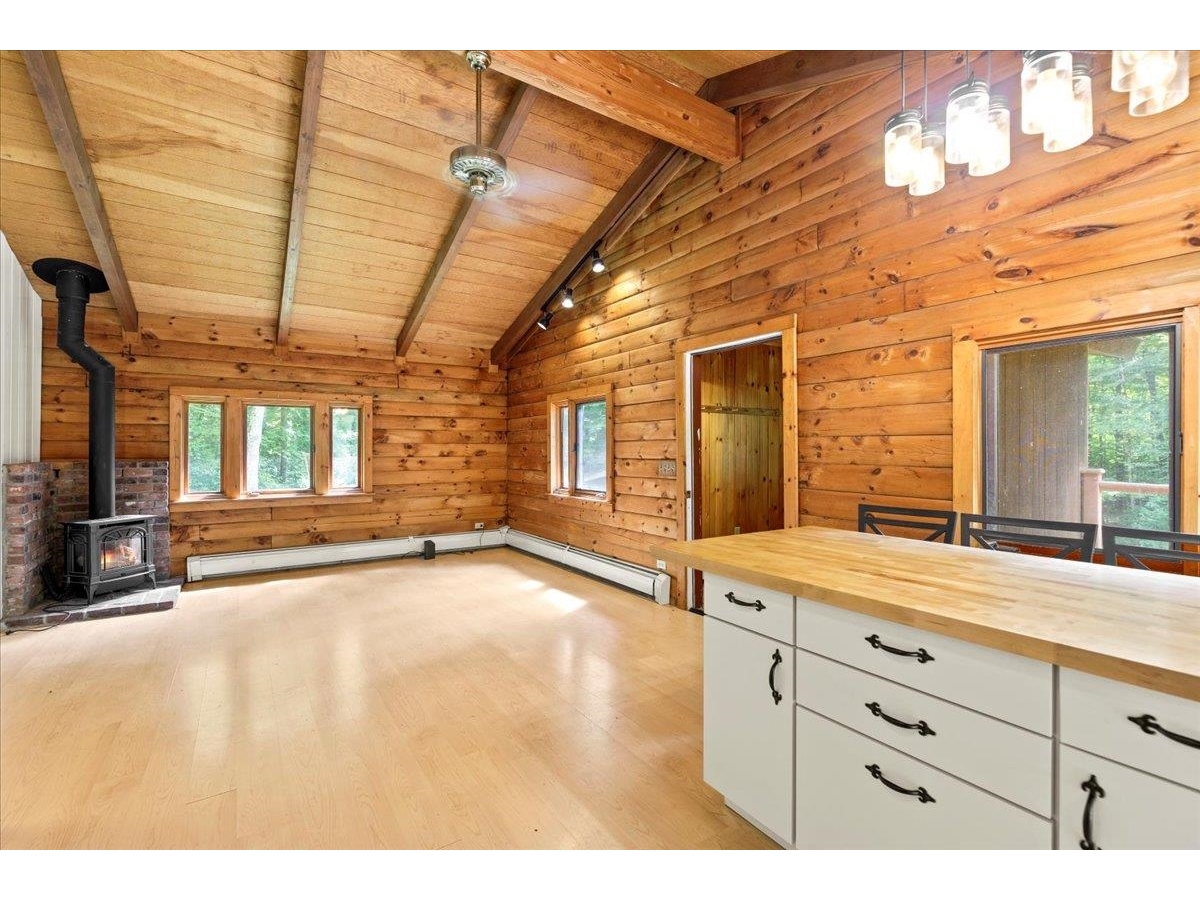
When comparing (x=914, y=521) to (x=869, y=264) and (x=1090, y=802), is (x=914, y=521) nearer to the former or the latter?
(x=869, y=264)

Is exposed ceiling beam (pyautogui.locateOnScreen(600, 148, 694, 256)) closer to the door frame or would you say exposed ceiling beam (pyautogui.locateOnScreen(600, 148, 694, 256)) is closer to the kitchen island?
the door frame

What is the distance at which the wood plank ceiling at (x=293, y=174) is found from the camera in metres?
3.01

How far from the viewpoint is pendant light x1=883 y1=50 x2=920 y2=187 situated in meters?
1.64

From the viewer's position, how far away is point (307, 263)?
444cm

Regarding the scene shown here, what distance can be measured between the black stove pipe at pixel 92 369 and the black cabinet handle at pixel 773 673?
523cm

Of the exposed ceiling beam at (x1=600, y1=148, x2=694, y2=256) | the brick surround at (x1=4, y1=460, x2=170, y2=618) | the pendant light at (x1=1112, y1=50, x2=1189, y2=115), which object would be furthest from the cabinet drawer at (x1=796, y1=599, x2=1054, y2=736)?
the brick surround at (x1=4, y1=460, x2=170, y2=618)

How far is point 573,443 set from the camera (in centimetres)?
544

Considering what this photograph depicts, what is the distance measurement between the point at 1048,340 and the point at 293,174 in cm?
460

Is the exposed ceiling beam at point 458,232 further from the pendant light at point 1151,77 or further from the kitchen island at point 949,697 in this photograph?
the kitchen island at point 949,697

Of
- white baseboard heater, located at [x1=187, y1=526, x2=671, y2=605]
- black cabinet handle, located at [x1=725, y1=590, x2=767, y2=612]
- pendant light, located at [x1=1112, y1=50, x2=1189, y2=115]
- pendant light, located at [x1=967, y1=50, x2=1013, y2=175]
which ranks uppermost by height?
pendant light, located at [x1=967, y1=50, x2=1013, y2=175]

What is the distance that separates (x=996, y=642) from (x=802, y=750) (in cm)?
67

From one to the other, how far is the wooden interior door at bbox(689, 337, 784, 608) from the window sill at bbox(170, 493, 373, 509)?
12.5ft

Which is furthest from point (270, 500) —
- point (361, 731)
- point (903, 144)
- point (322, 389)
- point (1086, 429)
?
point (1086, 429)

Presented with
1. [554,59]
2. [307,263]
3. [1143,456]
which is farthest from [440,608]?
[1143,456]
